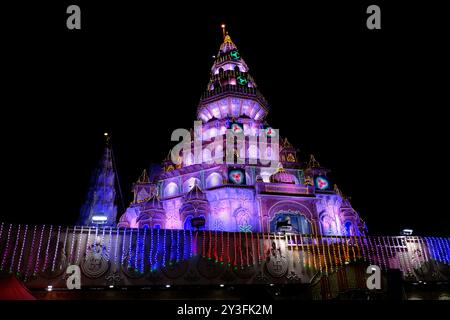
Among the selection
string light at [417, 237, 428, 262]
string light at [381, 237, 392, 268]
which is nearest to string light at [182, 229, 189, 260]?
string light at [381, 237, 392, 268]

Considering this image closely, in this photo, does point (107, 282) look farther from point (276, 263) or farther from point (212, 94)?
point (212, 94)

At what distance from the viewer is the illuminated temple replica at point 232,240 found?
21.1 meters

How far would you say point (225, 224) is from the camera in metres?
32.1

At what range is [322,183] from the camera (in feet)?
117

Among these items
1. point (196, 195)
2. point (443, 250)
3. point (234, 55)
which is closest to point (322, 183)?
point (443, 250)

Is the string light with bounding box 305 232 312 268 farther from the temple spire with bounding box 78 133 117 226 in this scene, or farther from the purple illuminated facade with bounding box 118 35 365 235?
the temple spire with bounding box 78 133 117 226

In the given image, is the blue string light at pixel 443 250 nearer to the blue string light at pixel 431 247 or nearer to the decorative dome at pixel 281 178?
the blue string light at pixel 431 247

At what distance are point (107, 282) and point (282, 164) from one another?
75.2 ft

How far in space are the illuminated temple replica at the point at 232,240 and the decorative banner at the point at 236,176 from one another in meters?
0.11

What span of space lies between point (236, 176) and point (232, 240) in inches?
427

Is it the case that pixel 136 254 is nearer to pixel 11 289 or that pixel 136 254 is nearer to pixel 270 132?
pixel 11 289

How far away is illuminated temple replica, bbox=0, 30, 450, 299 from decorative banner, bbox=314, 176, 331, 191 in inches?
4.2
